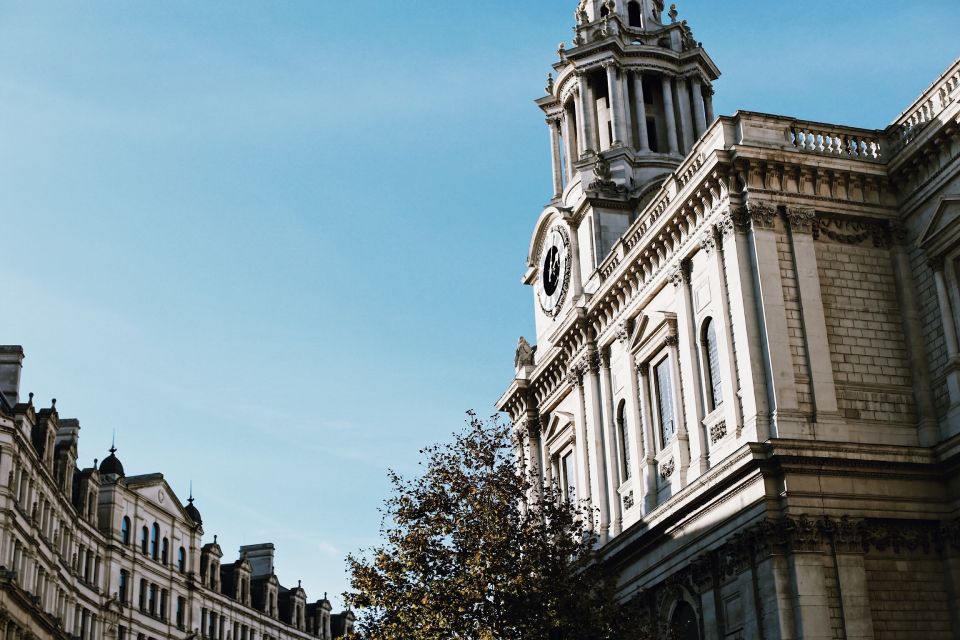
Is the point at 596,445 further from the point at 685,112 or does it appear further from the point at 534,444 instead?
the point at 685,112

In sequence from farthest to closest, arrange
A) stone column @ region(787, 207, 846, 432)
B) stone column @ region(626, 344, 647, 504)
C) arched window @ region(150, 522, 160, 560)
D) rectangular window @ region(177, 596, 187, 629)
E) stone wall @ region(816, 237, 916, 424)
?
rectangular window @ region(177, 596, 187, 629) → arched window @ region(150, 522, 160, 560) → stone column @ region(626, 344, 647, 504) → stone wall @ region(816, 237, 916, 424) → stone column @ region(787, 207, 846, 432)

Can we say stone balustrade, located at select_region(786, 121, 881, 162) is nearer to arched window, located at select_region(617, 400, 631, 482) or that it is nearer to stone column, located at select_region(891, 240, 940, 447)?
stone column, located at select_region(891, 240, 940, 447)

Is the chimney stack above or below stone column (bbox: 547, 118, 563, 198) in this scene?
below

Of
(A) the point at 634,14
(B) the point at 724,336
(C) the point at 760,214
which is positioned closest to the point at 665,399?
(B) the point at 724,336

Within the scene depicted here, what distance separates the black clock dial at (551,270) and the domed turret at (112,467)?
34.6 meters

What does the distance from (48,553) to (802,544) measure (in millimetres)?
42791

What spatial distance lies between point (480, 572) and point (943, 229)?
→ 14.9 meters

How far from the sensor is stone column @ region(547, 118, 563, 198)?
5259cm

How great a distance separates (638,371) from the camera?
4047 cm

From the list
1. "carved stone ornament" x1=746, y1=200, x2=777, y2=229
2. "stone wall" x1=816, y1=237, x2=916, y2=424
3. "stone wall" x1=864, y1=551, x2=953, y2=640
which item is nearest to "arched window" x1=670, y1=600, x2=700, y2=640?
"stone wall" x1=864, y1=551, x2=953, y2=640

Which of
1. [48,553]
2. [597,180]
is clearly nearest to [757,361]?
[597,180]

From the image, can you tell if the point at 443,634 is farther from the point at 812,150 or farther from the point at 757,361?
the point at 812,150

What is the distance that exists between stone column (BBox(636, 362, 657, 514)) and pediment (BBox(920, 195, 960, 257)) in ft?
31.4

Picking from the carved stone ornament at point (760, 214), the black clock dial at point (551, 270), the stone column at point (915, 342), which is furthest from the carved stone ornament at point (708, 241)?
the black clock dial at point (551, 270)
